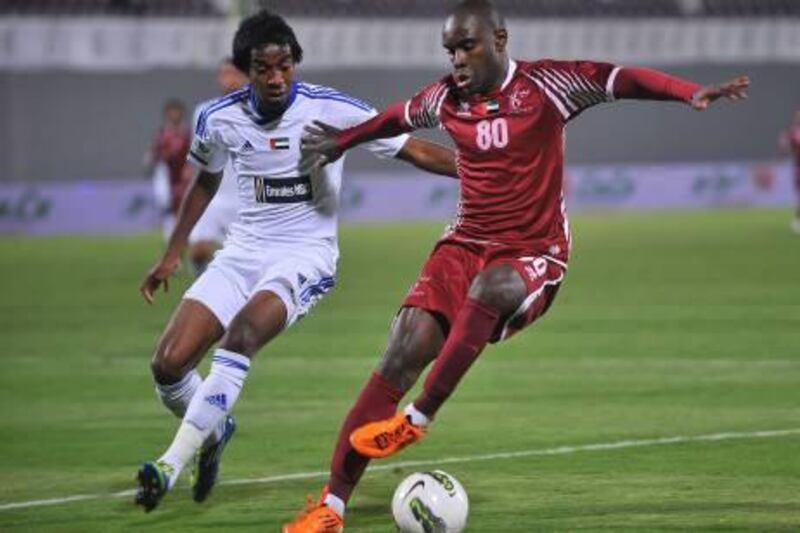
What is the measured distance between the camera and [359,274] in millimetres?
22984

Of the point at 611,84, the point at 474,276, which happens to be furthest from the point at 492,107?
the point at 474,276

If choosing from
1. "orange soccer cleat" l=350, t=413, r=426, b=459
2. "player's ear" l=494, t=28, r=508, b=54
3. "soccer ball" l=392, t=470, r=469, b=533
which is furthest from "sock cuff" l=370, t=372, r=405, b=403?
"player's ear" l=494, t=28, r=508, b=54

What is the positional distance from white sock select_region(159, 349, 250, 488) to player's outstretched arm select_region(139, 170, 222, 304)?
97 centimetres

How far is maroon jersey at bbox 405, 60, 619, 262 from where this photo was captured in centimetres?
796

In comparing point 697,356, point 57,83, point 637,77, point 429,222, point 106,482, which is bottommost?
point 429,222

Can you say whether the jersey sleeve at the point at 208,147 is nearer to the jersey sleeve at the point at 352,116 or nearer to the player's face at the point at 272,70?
the player's face at the point at 272,70

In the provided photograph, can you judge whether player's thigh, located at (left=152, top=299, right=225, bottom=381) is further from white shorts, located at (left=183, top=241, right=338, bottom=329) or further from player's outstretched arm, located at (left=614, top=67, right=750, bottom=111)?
player's outstretched arm, located at (left=614, top=67, right=750, bottom=111)

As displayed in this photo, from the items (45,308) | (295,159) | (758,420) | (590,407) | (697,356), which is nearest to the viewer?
(295,159)

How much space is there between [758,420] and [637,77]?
372 cm

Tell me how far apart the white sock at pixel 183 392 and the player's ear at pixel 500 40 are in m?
2.17

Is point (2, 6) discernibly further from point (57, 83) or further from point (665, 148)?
point (665, 148)

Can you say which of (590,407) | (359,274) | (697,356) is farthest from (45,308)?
(590,407)

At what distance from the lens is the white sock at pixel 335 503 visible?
7.44 metres

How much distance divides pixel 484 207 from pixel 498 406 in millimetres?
4067
